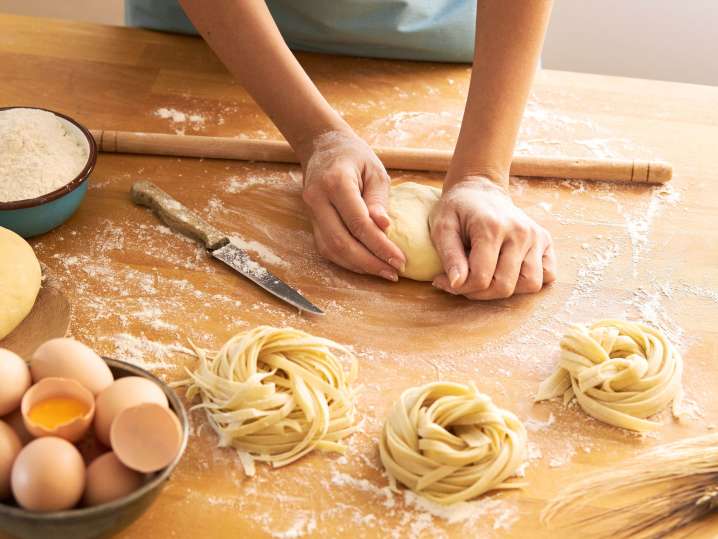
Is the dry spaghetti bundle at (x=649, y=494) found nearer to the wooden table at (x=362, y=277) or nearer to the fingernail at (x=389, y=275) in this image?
the wooden table at (x=362, y=277)

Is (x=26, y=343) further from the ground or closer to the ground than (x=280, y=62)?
closer to the ground

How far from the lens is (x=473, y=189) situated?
1946 mm

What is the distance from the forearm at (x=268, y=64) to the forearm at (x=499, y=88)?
0.32 metres

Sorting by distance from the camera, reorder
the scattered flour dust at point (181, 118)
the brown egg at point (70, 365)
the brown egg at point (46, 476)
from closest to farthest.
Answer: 1. the brown egg at point (46, 476)
2. the brown egg at point (70, 365)
3. the scattered flour dust at point (181, 118)

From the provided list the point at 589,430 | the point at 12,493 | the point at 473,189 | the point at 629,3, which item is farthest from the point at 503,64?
the point at 629,3

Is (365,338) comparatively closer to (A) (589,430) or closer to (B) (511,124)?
(A) (589,430)

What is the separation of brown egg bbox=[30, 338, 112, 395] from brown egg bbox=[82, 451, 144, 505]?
128 millimetres

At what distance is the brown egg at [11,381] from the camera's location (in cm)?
119

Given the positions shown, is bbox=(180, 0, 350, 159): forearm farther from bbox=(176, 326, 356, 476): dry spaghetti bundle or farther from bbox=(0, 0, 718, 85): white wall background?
bbox=(0, 0, 718, 85): white wall background

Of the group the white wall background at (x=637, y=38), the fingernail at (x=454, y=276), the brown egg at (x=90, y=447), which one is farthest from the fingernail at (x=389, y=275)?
the white wall background at (x=637, y=38)

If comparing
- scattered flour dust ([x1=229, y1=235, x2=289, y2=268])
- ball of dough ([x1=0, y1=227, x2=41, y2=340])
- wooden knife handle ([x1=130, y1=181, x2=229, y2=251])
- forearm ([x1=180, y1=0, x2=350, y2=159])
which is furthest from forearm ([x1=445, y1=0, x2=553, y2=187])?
ball of dough ([x1=0, y1=227, x2=41, y2=340])

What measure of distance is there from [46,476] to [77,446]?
0.34 ft

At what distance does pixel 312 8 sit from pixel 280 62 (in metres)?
0.39

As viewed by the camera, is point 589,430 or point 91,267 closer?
point 589,430
